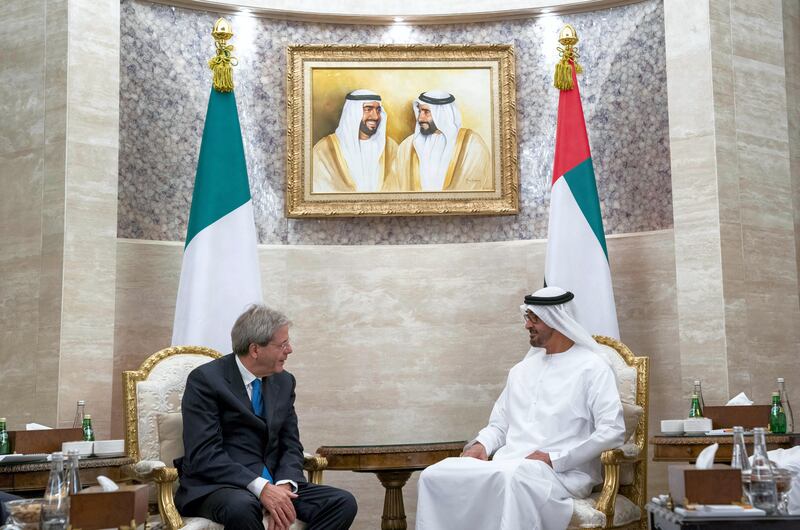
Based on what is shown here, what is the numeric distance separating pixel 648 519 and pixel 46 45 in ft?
14.9

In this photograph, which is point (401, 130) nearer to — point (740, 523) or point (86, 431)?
point (86, 431)

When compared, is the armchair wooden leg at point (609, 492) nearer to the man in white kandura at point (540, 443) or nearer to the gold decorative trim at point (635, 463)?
the gold decorative trim at point (635, 463)

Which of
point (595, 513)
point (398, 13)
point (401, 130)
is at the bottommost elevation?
point (595, 513)

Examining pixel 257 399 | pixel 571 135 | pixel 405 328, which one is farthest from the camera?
pixel 405 328

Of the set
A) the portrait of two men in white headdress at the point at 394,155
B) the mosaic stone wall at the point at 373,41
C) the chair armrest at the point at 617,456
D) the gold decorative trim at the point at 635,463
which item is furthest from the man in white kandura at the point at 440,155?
Result: the chair armrest at the point at 617,456

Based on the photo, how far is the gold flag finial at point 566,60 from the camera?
21.2ft

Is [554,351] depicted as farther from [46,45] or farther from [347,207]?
[46,45]

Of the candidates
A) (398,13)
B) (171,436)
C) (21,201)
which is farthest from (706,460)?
(398,13)

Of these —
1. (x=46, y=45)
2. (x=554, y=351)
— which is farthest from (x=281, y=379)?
(x=46, y=45)

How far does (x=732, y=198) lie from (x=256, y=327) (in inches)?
128

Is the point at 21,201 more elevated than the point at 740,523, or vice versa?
the point at 21,201

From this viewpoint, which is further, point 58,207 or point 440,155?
point 440,155

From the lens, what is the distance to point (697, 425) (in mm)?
5090

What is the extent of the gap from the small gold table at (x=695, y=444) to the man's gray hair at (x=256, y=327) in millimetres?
2057
